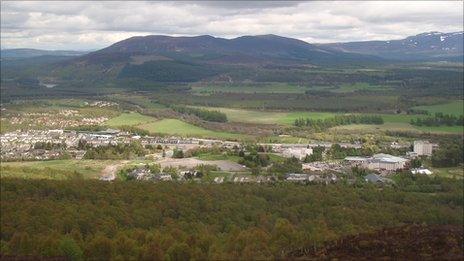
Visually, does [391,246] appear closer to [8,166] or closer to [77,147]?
[8,166]

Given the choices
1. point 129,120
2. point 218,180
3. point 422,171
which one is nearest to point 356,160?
point 422,171

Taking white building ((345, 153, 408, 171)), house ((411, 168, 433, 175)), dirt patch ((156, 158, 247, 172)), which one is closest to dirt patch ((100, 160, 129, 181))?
dirt patch ((156, 158, 247, 172))

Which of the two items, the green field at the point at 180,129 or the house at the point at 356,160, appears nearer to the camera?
the house at the point at 356,160

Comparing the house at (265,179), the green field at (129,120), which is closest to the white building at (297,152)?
the house at (265,179)

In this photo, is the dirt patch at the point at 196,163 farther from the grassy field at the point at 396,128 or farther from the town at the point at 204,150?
the grassy field at the point at 396,128

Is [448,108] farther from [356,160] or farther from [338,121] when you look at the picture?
[356,160]

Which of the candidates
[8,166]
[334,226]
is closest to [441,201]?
[334,226]

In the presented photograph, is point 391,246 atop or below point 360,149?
atop
